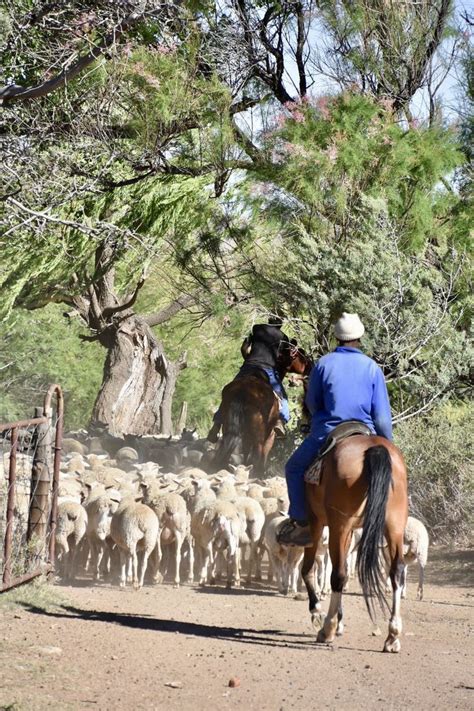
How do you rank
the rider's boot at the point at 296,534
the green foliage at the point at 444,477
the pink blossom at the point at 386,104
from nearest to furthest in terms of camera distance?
the rider's boot at the point at 296,534 → the green foliage at the point at 444,477 → the pink blossom at the point at 386,104

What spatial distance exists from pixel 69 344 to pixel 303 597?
37116 millimetres

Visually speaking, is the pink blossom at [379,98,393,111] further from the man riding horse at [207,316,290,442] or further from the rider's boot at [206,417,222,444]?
the rider's boot at [206,417,222,444]

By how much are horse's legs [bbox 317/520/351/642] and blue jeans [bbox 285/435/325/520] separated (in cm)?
64

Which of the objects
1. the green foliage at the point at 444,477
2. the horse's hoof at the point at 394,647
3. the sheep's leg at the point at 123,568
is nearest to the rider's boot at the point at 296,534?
the horse's hoof at the point at 394,647

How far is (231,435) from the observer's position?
18.1 m

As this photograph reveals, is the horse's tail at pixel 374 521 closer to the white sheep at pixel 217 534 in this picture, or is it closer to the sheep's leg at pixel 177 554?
the white sheep at pixel 217 534

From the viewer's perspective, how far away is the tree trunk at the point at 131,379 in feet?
97.6

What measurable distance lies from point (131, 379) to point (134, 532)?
18.3 meters

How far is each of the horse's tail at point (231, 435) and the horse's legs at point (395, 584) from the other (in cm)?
886

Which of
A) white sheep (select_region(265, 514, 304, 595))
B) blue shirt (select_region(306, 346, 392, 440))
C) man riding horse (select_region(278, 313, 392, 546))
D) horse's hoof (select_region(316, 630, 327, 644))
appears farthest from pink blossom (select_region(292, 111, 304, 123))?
horse's hoof (select_region(316, 630, 327, 644))

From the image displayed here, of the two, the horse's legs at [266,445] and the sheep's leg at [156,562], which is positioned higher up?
the horse's legs at [266,445]

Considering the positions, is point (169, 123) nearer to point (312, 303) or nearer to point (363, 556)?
point (312, 303)

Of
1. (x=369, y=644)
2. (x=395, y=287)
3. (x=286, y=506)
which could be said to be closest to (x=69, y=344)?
(x=395, y=287)

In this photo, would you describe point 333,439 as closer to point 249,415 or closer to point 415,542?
point 415,542
